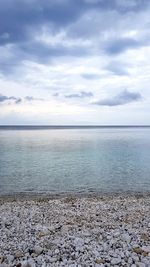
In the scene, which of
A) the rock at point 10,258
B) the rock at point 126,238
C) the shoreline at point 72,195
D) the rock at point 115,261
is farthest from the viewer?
the shoreline at point 72,195

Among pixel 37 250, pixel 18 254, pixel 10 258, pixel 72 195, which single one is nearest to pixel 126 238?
pixel 37 250

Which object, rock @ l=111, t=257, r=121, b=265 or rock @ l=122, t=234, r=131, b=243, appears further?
rock @ l=122, t=234, r=131, b=243

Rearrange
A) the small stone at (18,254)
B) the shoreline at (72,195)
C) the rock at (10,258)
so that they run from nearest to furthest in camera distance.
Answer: the rock at (10,258) < the small stone at (18,254) < the shoreline at (72,195)

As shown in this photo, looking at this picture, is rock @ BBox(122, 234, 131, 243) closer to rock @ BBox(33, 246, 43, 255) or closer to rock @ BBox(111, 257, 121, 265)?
rock @ BBox(111, 257, 121, 265)

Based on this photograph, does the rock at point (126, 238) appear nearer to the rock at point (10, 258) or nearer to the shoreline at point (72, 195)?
the rock at point (10, 258)

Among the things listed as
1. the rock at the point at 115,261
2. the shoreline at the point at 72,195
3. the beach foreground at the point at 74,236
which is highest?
the rock at the point at 115,261

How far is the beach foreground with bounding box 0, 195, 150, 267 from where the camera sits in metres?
8.28

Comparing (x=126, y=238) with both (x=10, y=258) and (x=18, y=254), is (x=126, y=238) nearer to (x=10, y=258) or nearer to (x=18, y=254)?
(x=18, y=254)

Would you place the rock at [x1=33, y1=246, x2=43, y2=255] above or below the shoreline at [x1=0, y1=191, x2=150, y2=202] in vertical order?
above

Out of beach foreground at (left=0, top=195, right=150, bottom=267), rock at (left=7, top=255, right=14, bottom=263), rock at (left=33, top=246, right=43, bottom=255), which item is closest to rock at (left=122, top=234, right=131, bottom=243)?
beach foreground at (left=0, top=195, right=150, bottom=267)

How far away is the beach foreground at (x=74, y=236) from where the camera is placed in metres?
8.28

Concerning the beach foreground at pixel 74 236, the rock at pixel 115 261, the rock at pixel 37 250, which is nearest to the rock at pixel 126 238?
the beach foreground at pixel 74 236

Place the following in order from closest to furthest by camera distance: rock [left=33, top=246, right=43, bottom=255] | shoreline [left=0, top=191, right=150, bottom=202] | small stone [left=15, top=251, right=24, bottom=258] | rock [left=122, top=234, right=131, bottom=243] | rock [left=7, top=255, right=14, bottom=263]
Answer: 1. rock [left=7, top=255, right=14, bottom=263]
2. small stone [left=15, top=251, right=24, bottom=258]
3. rock [left=33, top=246, right=43, bottom=255]
4. rock [left=122, top=234, right=131, bottom=243]
5. shoreline [left=0, top=191, right=150, bottom=202]

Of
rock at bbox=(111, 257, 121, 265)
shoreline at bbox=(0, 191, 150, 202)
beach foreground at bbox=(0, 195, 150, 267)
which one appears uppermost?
rock at bbox=(111, 257, 121, 265)
